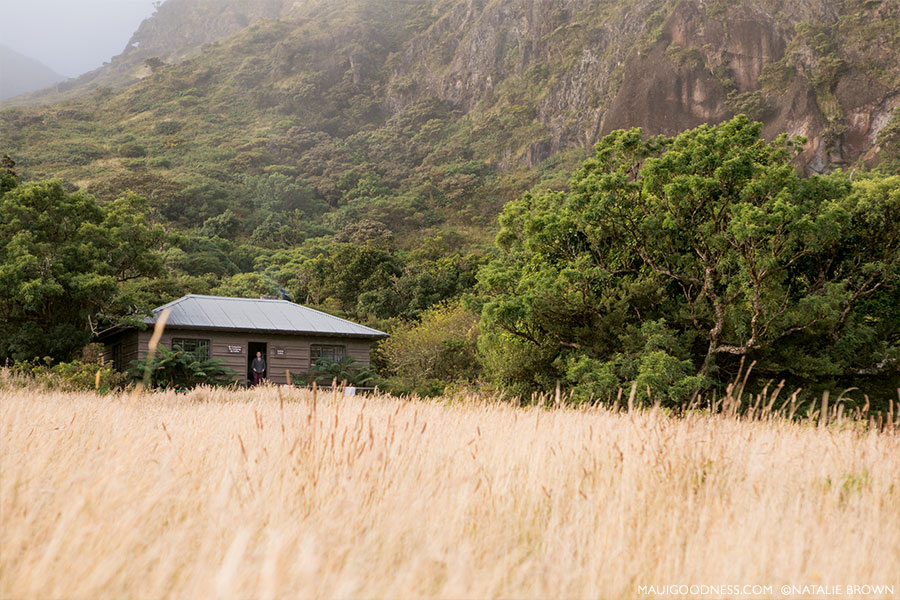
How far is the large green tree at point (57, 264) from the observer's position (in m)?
18.8

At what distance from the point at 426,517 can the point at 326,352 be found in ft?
70.1

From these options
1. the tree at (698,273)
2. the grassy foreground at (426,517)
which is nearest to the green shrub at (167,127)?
the tree at (698,273)

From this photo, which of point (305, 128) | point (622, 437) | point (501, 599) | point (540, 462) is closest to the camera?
point (501, 599)

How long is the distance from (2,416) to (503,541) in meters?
4.81

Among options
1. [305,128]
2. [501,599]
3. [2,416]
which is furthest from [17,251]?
[305,128]

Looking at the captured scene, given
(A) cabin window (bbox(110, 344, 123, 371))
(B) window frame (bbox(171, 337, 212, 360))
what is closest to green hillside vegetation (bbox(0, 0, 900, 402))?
(B) window frame (bbox(171, 337, 212, 360))

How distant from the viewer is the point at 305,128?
316 ft

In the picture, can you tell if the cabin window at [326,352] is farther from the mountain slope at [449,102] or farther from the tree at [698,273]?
the mountain slope at [449,102]

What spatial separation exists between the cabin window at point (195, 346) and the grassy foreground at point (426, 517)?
57.2 ft

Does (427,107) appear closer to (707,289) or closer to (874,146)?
(874,146)

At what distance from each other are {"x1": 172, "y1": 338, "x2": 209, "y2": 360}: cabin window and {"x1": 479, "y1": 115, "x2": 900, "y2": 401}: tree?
1011 centimetres

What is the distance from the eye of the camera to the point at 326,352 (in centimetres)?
2434

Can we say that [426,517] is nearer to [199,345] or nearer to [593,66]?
[199,345]

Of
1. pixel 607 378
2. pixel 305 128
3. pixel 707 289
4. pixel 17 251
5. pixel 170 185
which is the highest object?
pixel 305 128
